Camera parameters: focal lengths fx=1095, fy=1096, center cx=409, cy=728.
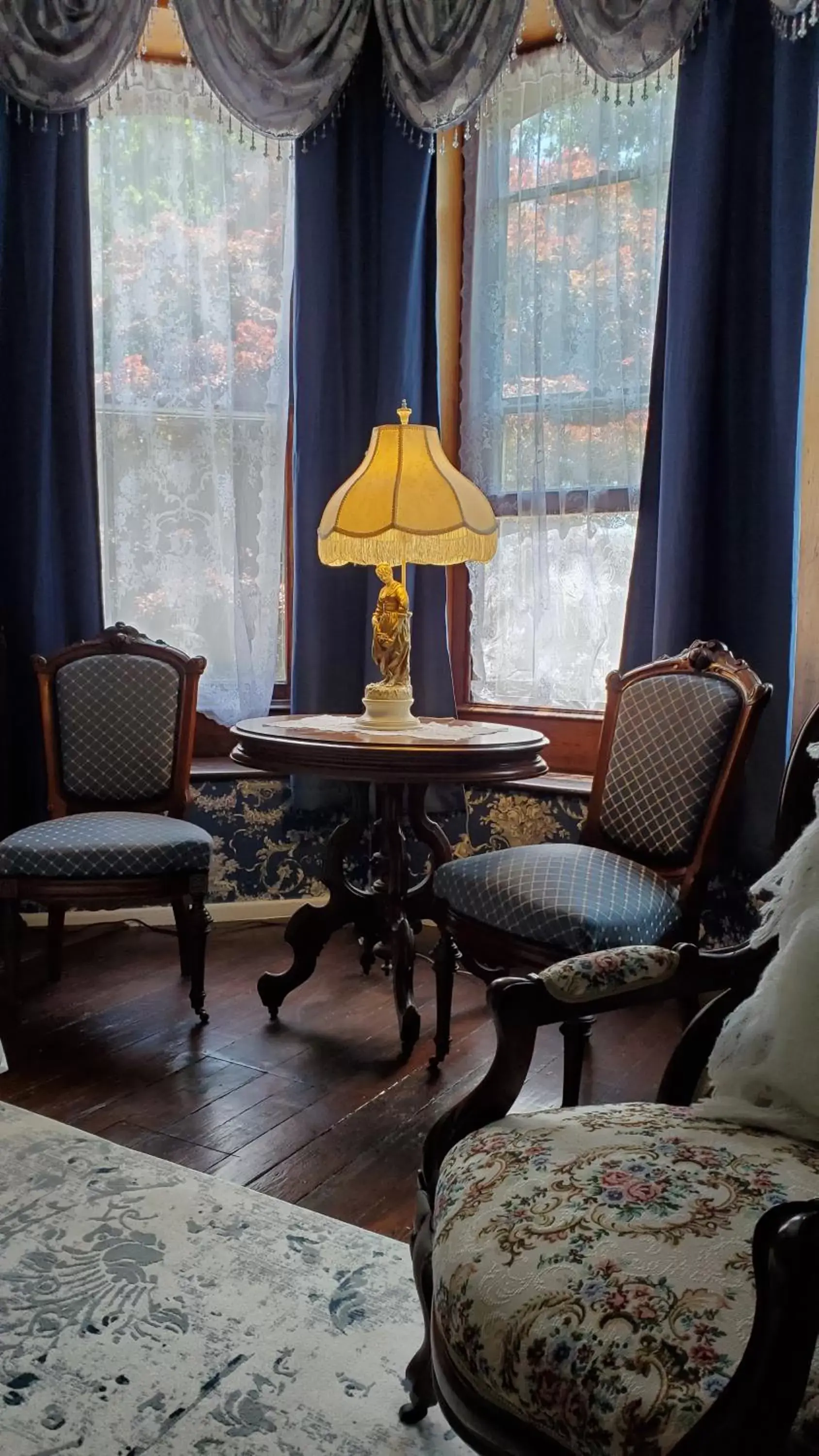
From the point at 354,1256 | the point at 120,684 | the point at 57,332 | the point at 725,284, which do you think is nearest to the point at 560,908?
the point at 354,1256

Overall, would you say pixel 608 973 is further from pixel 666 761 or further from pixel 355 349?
pixel 355 349

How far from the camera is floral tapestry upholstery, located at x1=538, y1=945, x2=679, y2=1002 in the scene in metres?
1.23

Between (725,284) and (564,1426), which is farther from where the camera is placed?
(725,284)

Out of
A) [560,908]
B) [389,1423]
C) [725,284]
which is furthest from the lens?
[725,284]

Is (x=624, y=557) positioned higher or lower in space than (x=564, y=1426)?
higher

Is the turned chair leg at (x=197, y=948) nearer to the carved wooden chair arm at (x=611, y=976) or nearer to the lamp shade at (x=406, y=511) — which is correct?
the lamp shade at (x=406, y=511)

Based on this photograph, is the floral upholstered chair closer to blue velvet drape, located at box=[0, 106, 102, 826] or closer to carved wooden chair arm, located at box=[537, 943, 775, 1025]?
carved wooden chair arm, located at box=[537, 943, 775, 1025]

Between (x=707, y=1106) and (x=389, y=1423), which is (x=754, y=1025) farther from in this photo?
(x=389, y=1423)

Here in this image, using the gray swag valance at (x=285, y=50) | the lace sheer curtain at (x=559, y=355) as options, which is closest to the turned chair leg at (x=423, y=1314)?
the lace sheer curtain at (x=559, y=355)

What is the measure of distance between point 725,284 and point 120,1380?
2.65 metres

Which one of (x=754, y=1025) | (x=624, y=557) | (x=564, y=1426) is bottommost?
(x=564, y=1426)

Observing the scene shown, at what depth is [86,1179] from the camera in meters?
1.91

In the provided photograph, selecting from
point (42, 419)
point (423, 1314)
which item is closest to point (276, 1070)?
point (423, 1314)

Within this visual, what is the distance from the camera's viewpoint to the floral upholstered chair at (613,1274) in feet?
2.49
